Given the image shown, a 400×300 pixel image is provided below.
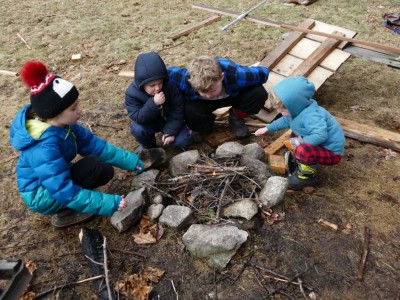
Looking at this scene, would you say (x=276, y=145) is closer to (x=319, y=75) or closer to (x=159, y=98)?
(x=319, y=75)

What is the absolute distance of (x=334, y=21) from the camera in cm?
693

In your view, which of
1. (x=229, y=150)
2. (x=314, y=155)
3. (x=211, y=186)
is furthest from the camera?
(x=229, y=150)

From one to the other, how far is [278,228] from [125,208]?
1.46 meters

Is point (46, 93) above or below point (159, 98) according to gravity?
above

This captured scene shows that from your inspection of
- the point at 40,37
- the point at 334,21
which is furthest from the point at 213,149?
the point at 40,37

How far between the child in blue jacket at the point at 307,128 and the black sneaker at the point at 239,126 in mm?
891

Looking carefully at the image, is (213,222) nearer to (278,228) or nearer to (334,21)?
(278,228)

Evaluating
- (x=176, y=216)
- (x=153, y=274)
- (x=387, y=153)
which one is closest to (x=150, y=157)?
(x=176, y=216)

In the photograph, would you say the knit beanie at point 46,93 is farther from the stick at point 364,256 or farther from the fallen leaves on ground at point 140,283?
the stick at point 364,256

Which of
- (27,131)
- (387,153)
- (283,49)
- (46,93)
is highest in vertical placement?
(46,93)

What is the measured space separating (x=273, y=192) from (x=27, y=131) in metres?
2.22

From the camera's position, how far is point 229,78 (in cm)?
392

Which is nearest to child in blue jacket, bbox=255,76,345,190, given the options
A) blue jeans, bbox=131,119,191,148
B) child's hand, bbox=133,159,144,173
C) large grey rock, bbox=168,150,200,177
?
large grey rock, bbox=168,150,200,177

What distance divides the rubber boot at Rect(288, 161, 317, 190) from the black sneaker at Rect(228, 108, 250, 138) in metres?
0.98
